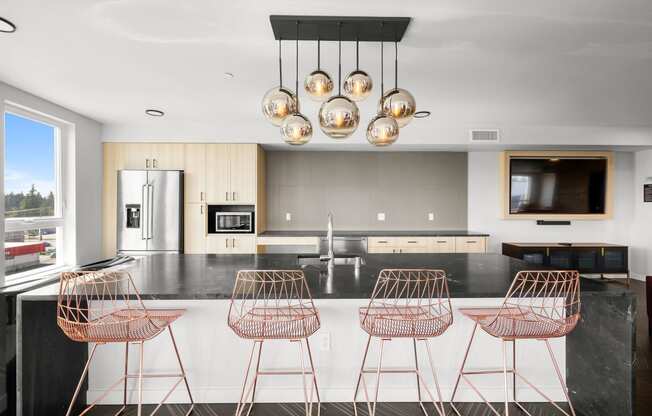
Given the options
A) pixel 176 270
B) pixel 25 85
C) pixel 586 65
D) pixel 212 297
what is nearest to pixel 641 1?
pixel 586 65

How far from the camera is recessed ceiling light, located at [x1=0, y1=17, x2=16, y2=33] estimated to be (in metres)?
2.13

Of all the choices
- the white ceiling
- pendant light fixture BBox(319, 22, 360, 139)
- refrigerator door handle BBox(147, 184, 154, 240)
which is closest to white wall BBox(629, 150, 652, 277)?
the white ceiling

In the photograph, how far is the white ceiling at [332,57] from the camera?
79.9 inches

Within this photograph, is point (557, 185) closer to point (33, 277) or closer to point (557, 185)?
point (557, 185)

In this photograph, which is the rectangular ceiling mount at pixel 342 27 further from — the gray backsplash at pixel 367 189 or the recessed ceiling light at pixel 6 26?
the gray backsplash at pixel 367 189

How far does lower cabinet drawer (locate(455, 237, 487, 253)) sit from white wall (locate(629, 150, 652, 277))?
2741mm

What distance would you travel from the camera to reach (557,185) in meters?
5.39

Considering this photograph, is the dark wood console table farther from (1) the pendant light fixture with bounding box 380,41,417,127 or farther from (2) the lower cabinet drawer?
(1) the pendant light fixture with bounding box 380,41,417,127

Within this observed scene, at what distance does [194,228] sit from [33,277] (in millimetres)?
1706

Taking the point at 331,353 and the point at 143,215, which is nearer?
the point at 331,353

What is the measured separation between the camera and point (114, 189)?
15.2 ft

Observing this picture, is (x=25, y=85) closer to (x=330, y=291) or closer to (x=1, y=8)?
(x=1, y=8)

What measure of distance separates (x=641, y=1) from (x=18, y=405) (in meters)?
4.07

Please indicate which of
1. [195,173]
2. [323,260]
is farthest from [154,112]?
[323,260]
